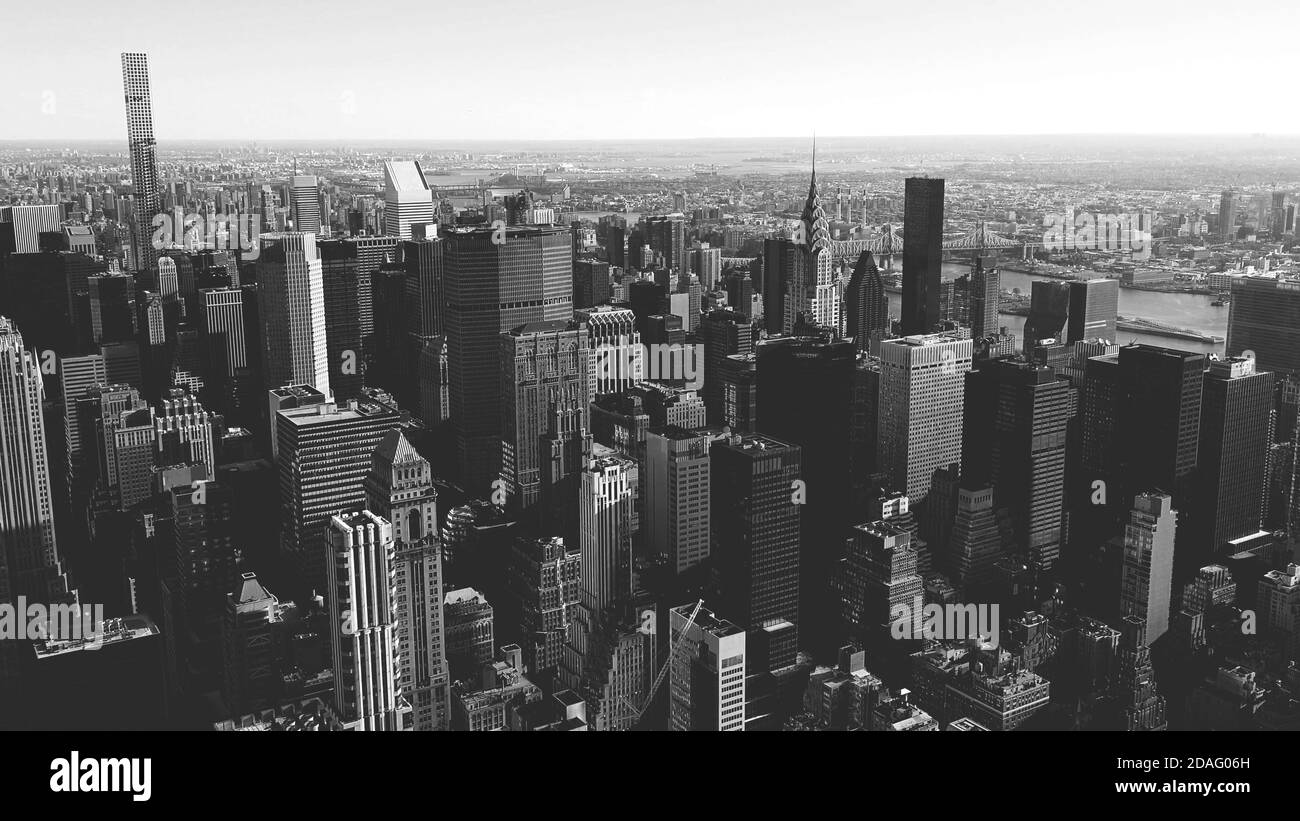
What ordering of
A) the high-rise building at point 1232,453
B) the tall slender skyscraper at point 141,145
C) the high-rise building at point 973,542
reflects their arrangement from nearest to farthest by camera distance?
the tall slender skyscraper at point 141,145 → the high-rise building at point 973,542 → the high-rise building at point 1232,453

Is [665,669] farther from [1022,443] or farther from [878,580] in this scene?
[1022,443]

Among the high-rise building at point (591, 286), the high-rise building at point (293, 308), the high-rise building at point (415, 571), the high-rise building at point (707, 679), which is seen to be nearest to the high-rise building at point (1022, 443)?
the high-rise building at point (707, 679)

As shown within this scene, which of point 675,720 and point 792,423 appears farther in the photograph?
point 792,423

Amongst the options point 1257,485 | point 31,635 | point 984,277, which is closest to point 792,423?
A: point 984,277

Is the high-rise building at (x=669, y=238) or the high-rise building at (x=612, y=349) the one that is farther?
the high-rise building at (x=612, y=349)

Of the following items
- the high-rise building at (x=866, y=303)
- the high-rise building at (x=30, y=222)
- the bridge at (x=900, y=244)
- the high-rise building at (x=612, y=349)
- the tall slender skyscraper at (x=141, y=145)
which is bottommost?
the high-rise building at (x=612, y=349)

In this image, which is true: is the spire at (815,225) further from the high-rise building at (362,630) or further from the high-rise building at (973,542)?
the high-rise building at (362,630)

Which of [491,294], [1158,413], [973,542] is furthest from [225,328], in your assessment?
[1158,413]

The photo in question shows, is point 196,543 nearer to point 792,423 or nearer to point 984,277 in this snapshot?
point 792,423
